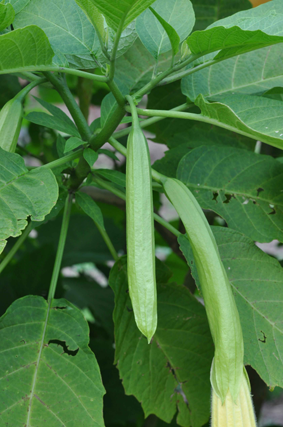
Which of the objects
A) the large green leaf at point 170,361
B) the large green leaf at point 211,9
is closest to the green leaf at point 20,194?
Result: the large green leaf at point 170,361

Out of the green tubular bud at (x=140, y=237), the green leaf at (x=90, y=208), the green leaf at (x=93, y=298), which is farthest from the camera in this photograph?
the green leaf at (x=93, y=298)

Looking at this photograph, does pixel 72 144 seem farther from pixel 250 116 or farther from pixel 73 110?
pixel 250 116

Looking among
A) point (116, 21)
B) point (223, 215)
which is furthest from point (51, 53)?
point (223, 215)

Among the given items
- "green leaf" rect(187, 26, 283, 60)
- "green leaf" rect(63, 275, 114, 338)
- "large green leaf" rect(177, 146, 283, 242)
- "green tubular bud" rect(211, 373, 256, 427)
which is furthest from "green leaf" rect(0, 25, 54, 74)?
"green leaf" rect(63, 275, 114, 338)

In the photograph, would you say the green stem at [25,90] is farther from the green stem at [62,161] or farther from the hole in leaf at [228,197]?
the hole in leaf at [228,197]

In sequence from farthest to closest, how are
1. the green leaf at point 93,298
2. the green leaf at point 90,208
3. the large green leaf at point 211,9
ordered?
1. the green leaf at point 93,298
2. the large green leaf at point 211,9
3. the green leaf at point 90,208

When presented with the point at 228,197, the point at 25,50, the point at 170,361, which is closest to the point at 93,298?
the point at 170,361

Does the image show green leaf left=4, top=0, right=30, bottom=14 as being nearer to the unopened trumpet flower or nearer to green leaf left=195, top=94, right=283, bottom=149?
green leaf left=195, top=94, right=283, bottom=149
